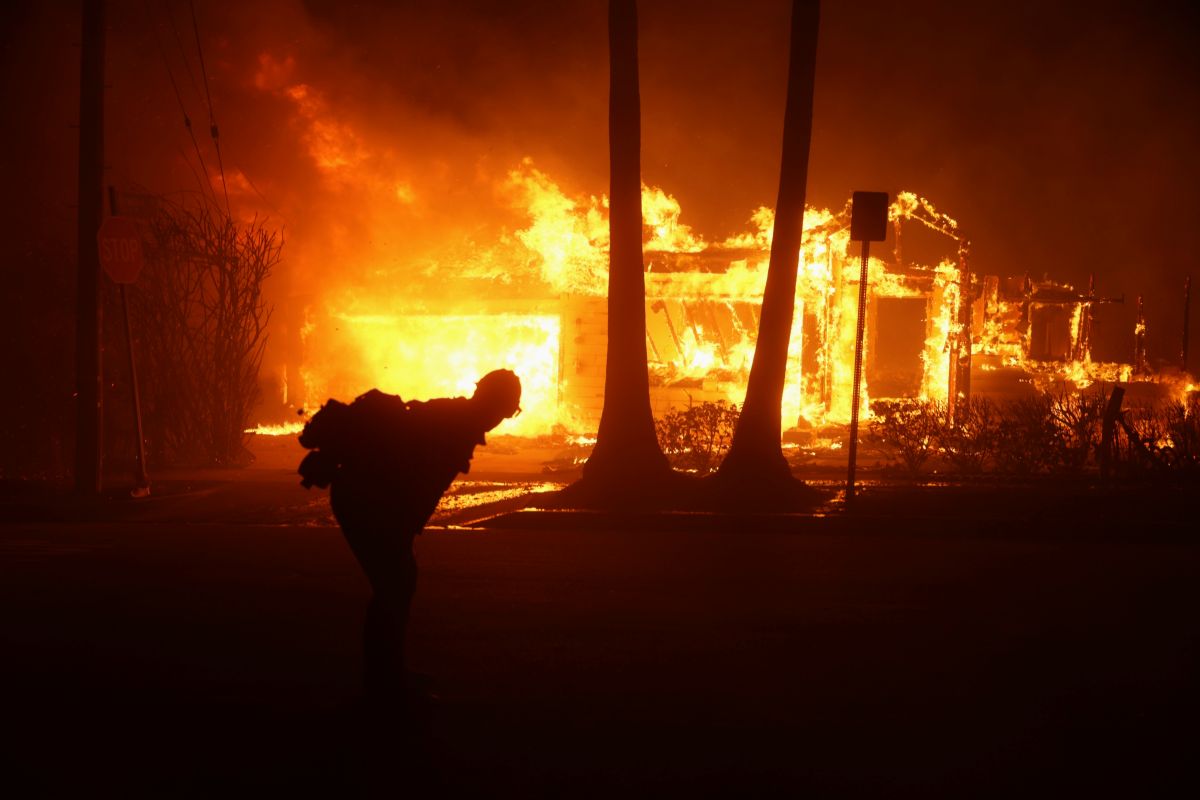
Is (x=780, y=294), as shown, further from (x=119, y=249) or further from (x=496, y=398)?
(x=496, y=398)

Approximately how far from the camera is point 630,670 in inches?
268

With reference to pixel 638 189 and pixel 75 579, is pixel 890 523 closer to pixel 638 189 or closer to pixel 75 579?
pixel 638 189

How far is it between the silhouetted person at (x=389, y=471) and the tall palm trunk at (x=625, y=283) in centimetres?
909

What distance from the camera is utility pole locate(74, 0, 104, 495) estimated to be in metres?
16.0

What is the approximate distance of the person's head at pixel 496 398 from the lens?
233 inches

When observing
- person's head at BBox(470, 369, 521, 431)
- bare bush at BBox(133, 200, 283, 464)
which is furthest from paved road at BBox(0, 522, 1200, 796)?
A: bare bush at BBox(133, 200, 283, 464)

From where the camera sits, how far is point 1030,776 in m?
5.09

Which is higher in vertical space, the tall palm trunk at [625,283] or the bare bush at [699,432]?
the tall palm trunk at [625,283]

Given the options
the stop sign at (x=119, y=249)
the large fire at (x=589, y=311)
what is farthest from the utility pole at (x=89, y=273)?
the large fire at (x=589, y=311)

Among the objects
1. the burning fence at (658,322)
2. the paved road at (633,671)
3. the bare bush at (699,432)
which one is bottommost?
the paved road at (633,671)

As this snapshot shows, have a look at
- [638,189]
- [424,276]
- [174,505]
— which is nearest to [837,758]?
[638,189]

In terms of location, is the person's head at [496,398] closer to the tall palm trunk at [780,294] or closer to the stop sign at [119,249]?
the tall palm trunk at [780,294]

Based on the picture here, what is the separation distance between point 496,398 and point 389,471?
2.02ft

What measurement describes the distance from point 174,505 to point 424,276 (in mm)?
15004
